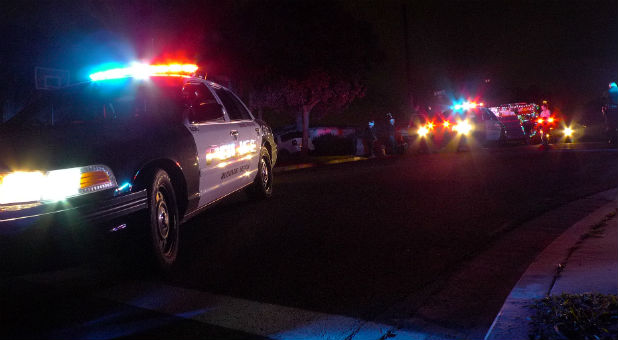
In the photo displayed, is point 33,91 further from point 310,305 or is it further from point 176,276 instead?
point 310,305

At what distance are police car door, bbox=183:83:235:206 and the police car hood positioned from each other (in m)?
1.15

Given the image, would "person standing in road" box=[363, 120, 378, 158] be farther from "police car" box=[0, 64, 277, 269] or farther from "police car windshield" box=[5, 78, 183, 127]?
"police car windshield" box=[5, 78, 183, 127]

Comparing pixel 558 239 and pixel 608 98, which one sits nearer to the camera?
pixel 558 239

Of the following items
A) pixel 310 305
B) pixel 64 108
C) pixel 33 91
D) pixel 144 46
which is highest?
pixel 144 46

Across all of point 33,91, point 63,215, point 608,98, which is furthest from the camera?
point 608,98

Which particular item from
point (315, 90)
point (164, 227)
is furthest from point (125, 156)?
point (315, 90)

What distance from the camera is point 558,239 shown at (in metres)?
7.08

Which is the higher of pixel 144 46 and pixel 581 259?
pixel 144 46

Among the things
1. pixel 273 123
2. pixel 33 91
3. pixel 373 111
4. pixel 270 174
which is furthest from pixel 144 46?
pixel 373 111

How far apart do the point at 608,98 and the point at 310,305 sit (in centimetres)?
1814

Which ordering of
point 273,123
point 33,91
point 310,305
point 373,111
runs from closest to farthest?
point 310,305, point 33,91, point 273,123, point 373,111

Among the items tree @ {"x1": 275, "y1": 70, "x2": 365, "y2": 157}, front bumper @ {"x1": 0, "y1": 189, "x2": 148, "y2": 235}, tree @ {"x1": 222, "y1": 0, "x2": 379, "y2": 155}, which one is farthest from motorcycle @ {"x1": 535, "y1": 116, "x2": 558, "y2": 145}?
front bumper @ {"x1": 0, "y1": 189, "x2": 148, "y2": 235}

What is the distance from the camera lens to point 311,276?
579cm

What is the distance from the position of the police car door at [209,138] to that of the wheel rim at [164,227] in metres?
0.88
